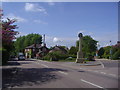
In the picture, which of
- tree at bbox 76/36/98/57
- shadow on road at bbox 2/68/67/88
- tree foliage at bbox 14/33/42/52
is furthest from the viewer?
tree foliage at bbox 14/33/42/52

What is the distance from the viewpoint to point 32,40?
13875 centimetres

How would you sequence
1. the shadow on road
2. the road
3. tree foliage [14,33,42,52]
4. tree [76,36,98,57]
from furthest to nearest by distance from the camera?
tree foliage [14,33,42,52] → tree [76,36,98,57] → the shadow on road → the road

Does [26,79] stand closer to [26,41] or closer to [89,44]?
[89,44]

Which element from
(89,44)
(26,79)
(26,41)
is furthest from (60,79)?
(26,41)

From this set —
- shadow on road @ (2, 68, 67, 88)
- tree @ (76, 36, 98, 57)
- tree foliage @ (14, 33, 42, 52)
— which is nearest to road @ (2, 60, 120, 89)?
shadow on road @ (2, 68, 67, 88)

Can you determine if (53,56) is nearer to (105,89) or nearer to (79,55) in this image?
(79,55)

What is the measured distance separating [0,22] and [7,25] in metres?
1.42

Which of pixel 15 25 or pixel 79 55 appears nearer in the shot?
pixel 15 25

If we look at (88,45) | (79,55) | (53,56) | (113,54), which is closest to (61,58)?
(53,56)

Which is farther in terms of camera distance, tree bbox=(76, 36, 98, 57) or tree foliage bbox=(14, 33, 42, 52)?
tree foliage bbox=(14, 33, 42, 52)

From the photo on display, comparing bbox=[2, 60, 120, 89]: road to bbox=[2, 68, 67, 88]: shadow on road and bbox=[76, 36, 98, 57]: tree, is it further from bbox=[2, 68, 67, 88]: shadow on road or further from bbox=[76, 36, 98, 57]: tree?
bbox=[76, 36, 98, 57]: tree

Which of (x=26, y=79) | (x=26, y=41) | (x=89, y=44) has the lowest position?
(x=26, y=79)

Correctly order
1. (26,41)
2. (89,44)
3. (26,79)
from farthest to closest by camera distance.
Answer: (26,41) < (89,44) < (26,79)

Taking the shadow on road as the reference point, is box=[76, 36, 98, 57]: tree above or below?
above
